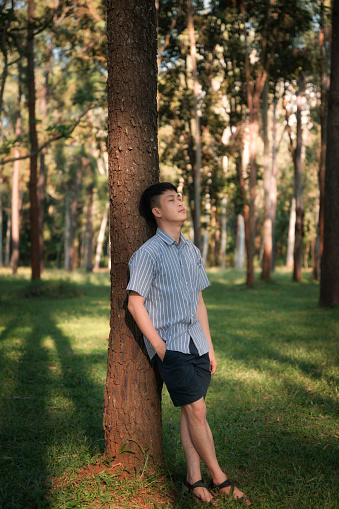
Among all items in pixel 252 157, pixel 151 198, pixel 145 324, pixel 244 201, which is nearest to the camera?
pixel 145 324

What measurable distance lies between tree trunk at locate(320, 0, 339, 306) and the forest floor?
5.44 ft

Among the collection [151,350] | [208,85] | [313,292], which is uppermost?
[208,85]

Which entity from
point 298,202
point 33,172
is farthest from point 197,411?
point 298,202

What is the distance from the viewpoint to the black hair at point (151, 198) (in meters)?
3.42

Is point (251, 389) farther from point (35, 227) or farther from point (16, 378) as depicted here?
point (35, 227)

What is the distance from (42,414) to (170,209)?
9.74ft

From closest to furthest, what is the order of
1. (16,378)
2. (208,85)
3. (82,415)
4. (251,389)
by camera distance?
(82,415) < (251,389) < (16,378) < (208,85)

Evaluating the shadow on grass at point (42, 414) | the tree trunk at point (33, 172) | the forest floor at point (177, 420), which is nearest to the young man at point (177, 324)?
the forest floor at point (177, 420)

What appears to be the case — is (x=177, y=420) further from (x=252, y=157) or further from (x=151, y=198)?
(x=252, y=157)

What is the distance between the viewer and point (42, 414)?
513 cm

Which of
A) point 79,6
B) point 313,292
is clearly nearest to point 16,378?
point 313,292

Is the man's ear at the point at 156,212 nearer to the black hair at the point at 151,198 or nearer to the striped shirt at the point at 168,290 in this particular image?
the black hair at the point at 151,198

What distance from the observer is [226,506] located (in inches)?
126

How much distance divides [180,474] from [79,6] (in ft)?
60.9
